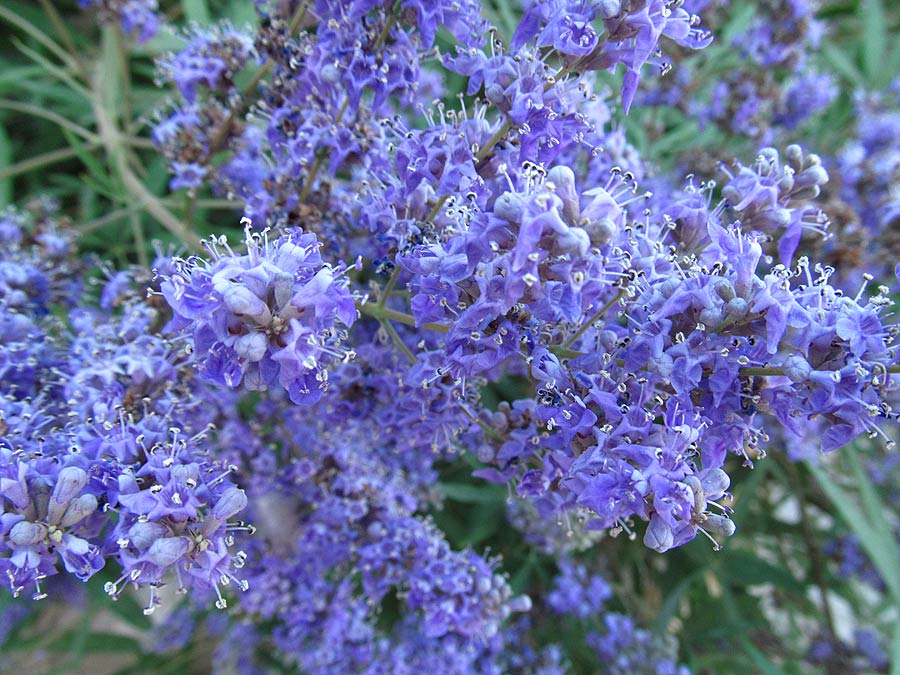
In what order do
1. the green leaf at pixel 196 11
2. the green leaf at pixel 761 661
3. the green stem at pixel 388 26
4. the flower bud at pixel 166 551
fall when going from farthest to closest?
the green leaf at pixel 196 11, the green leaf at pixel 761 661, the green stem at pixel 388 26, the flower bud at pixel 166 551

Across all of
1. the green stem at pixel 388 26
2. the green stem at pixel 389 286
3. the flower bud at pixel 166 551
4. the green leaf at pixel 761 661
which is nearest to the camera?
the flower bud at pixel 166 551

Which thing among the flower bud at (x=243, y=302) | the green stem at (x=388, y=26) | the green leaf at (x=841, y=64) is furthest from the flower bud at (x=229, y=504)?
the green leaf at (x=841, y=64)

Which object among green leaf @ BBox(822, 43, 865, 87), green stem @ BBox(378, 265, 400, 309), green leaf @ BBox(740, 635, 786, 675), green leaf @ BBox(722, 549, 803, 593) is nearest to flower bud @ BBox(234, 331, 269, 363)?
green stem @ BBox(378, 265, 400, 309)

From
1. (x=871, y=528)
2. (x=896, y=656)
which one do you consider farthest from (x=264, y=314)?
(x=871, y=528)

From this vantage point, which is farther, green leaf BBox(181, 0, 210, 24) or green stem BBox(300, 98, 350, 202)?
green leaf BBox(181, 0, 210, 24)

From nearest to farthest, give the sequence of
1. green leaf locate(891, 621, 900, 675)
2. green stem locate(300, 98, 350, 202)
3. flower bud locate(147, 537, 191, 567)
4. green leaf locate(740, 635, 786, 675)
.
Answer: flower bud locate(147, 537, 191, 567), green stem locate(300, 98, 350, 202), green leaf locate(891, 621, 900, 675), green leaf locate(740, 635, 786, 675)

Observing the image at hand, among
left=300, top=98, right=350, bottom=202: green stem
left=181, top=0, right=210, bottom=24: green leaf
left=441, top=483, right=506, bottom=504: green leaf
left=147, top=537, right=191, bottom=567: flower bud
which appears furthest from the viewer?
left=181, top=0, right=210, bottom=24: green leaf

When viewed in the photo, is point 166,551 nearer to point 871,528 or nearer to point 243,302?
point 243,302

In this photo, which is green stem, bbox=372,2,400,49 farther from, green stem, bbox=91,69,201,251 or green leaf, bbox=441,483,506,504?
green leaf, bbox=441,483,506,504

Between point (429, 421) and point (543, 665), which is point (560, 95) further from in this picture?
point (543, 665)

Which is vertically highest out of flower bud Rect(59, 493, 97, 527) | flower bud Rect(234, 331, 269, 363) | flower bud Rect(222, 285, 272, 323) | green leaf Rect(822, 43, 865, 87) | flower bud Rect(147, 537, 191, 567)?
green leaf Rect(822, 43, 865, 87)

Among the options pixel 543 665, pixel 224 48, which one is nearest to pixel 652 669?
pixel 543 665

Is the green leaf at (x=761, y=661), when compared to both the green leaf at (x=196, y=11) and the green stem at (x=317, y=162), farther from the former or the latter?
the green leaf at (x=196, y=11)
